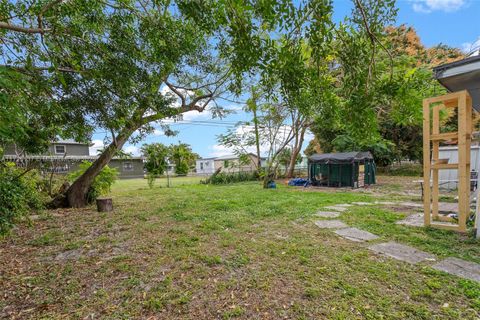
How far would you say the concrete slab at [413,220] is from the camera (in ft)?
13.7

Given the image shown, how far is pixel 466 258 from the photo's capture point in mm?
2785

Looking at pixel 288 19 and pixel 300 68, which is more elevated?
pixel 288 19

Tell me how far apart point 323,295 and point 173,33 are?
12.2 feet

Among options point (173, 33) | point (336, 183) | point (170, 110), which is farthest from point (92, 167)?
point (336, 183)

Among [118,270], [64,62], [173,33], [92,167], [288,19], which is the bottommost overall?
[118,270]

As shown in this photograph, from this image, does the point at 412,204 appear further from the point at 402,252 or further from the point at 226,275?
the point at 226,275

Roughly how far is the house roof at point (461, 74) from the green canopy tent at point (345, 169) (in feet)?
22.0

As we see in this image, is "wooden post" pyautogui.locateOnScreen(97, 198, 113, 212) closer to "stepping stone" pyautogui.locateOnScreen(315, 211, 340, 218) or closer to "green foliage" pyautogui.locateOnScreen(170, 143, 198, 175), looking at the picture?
"stepping stone" pyautogui.locateOnScreen(315, 211, 340, 218)

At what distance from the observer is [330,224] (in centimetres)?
427

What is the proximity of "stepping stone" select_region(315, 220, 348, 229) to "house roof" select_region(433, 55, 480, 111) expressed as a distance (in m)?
2.62

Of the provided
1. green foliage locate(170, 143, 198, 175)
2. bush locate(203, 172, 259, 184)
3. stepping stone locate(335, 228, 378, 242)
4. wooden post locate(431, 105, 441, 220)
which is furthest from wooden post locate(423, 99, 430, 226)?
green foliage locate(170, 143, 198, 175)

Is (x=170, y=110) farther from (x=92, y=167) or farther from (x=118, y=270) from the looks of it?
(x=92, y=167)

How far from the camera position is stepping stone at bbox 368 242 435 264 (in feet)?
9.09

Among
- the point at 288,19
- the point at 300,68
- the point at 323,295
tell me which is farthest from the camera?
the point at 323,295
